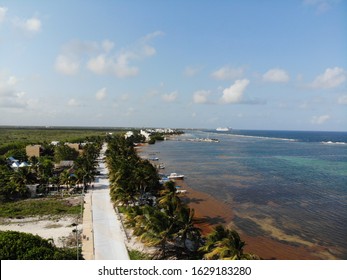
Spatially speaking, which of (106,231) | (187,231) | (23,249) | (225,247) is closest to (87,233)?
(106,231)

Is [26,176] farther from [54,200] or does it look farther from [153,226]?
[153,226]

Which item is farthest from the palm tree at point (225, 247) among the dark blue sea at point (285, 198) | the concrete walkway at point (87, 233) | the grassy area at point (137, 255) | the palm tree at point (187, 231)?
the dark blue sea at point (285, 198)

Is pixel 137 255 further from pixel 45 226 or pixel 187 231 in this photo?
pixel 45 226

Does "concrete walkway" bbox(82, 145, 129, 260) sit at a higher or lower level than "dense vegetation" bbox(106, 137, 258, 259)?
lower

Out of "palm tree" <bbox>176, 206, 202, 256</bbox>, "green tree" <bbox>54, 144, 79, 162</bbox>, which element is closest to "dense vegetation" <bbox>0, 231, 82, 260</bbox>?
"palm tree" <bbox>176, 206, 202, 256</bbox>

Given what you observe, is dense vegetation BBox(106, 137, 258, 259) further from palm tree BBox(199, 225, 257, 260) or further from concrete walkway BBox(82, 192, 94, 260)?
concrete walkway BBox(82, 192, 94, 260)
